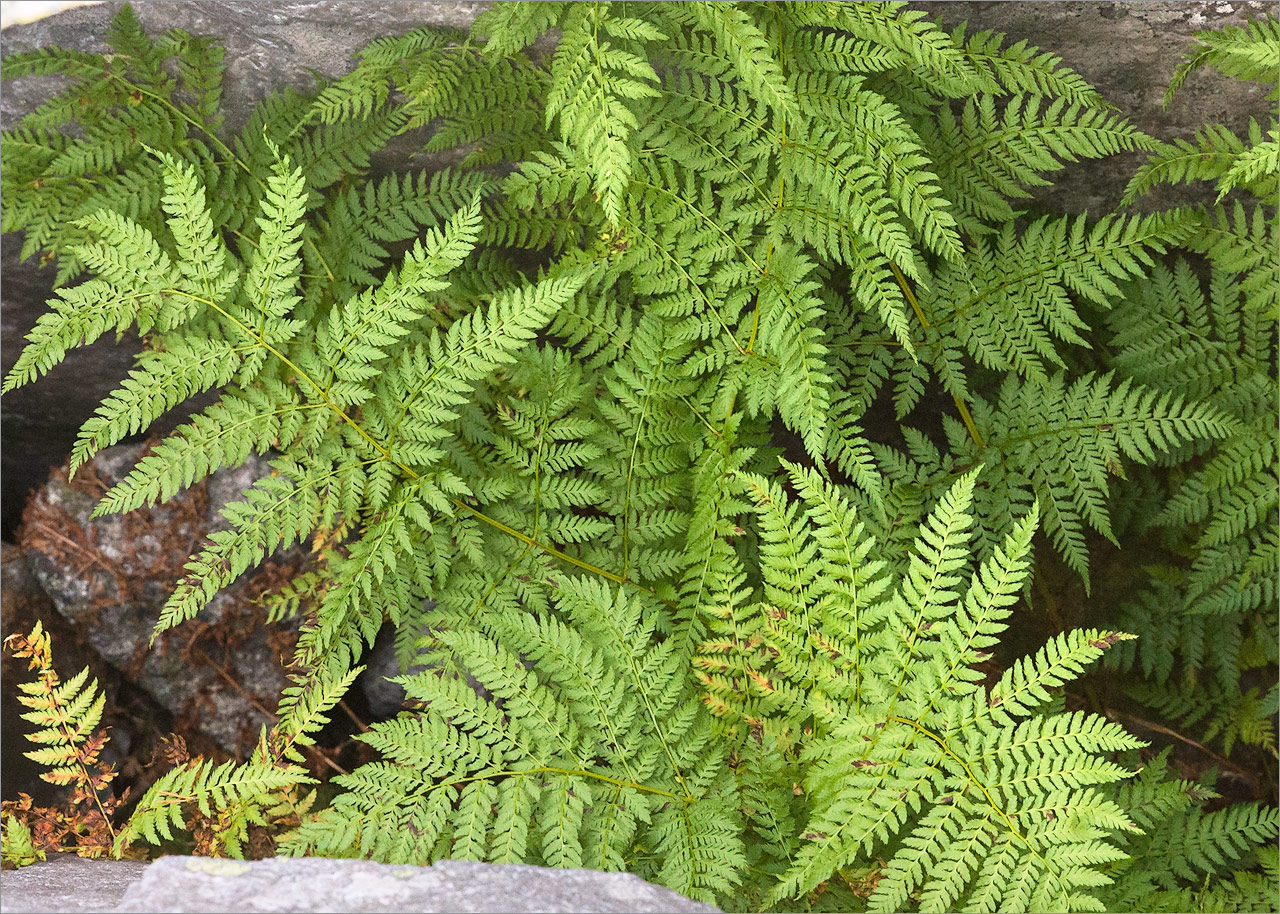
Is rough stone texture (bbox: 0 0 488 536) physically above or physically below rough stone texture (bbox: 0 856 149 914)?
above

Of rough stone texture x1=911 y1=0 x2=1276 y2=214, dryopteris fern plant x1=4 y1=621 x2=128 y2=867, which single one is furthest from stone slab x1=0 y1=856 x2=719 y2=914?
rough stone texture x1=911 y1=0 x2=1276 y2=214

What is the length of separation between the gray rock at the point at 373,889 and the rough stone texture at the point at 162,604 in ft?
5.89

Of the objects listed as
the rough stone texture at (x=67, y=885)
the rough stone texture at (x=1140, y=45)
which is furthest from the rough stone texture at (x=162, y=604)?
the rough stone texture at (x=1140, y=45)

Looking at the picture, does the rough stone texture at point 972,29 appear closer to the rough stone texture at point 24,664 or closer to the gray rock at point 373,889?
the rough stone texture at point 24,664

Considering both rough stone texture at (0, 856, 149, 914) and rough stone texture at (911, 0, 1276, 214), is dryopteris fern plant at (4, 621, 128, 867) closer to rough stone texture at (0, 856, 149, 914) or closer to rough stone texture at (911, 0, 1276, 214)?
rough stone texture at (0, 856, 149, 914)

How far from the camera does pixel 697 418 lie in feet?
10.4

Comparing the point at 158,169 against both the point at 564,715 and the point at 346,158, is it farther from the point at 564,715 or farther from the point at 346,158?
the point at 564,715

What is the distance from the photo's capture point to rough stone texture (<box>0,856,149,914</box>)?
219 centimetres

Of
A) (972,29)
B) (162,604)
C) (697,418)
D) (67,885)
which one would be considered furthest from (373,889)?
(972,29)

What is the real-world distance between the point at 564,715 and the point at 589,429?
93 cm

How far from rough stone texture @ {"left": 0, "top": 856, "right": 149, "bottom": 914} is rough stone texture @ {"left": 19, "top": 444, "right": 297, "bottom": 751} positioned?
3.43ft

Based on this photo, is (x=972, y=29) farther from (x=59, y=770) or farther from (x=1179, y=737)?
(x=59, y=770)

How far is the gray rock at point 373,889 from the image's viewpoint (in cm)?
194

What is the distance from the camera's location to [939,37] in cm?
268
